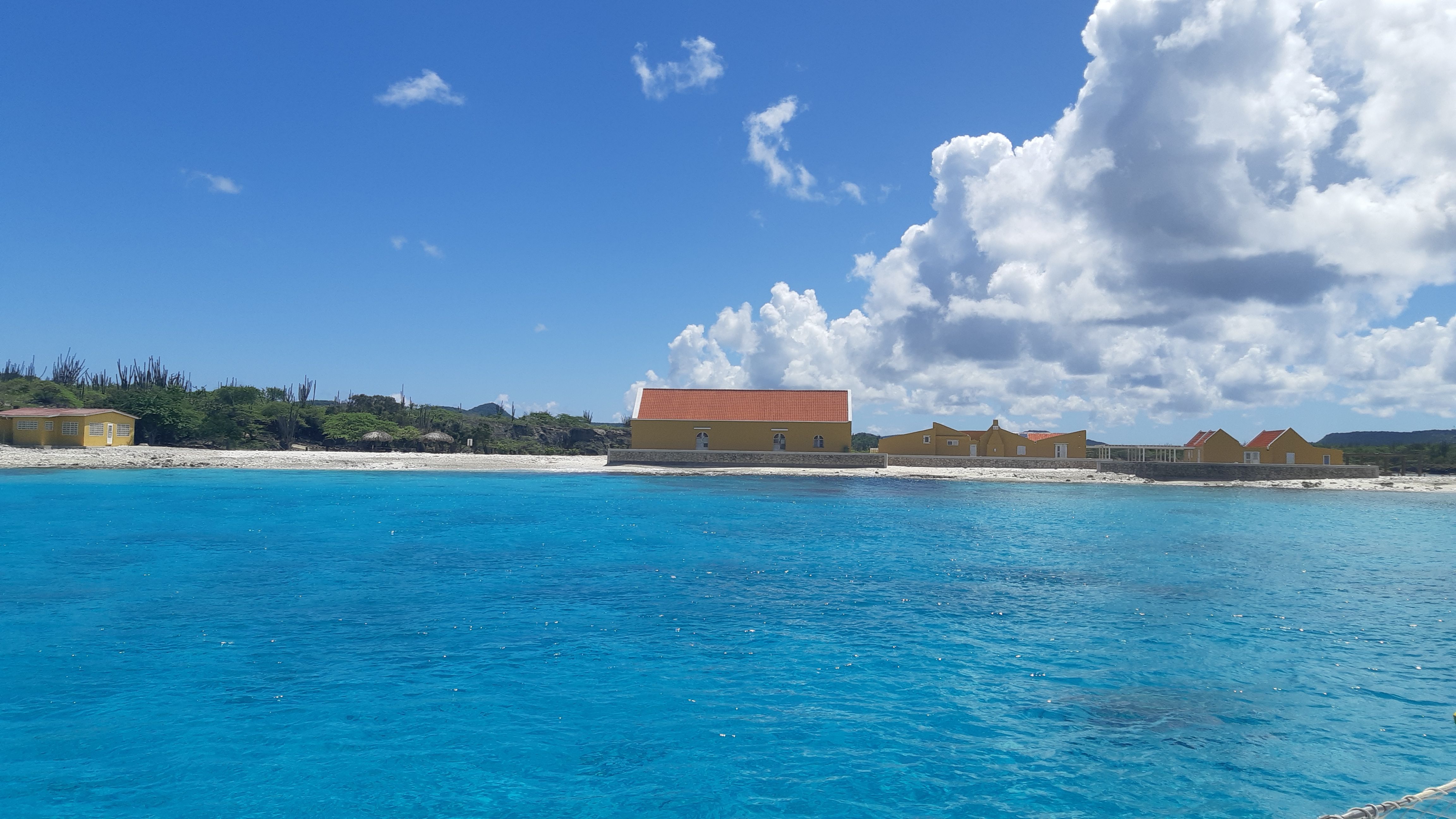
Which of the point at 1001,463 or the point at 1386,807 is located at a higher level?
the point at 1001,463

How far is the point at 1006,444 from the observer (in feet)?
186

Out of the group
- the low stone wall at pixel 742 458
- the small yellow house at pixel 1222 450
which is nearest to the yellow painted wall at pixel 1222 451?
the small yellow house at pixel 1222 450

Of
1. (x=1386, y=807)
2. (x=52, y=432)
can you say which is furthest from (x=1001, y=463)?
(x=52, y=432)

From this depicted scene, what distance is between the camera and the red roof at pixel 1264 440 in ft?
182

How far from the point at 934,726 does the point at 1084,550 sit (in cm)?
1510

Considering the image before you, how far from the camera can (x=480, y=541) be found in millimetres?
21500

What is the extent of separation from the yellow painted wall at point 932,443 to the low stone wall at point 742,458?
3946mm

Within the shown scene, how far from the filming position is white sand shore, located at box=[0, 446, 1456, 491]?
48062 mm

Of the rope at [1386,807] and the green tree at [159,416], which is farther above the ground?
the green tree at [159,416]

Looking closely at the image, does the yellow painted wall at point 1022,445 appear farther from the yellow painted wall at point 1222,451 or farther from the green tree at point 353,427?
the green tree at point 353,427

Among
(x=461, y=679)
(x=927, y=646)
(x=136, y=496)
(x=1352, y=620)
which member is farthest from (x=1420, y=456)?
(x=136, y=496)

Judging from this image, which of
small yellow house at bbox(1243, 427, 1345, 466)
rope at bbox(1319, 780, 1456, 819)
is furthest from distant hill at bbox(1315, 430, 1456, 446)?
rope at bbox(1319, 780, 1456, 819)

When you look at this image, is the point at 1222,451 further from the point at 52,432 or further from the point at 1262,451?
the point at 52,432

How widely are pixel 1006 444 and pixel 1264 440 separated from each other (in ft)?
63.8
